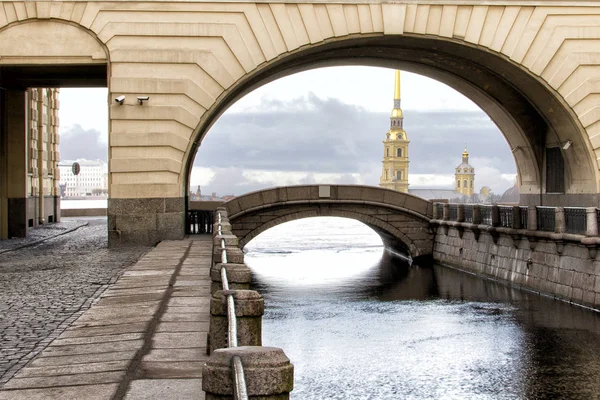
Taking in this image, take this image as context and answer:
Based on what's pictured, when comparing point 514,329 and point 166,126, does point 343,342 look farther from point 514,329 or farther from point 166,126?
point 166,126

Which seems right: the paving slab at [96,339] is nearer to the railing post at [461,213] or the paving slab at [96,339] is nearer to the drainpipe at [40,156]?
the railing post at [461,213]

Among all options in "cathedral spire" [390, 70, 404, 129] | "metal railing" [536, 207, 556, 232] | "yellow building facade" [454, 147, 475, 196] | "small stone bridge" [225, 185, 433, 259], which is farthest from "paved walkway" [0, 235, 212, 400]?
"yellow building facade" [454, 147, 475, 196]

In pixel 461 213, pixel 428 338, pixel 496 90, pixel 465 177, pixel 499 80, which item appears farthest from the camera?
pixel 465 177

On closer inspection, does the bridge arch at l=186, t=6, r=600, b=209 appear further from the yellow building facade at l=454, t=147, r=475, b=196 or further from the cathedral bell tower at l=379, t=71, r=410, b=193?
the yellow building facade at l=454, t=147, r=475, b=196

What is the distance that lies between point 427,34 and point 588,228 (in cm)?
567

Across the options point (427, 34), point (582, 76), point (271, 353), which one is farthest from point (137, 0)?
point (271, 353)

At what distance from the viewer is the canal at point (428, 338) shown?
12.0m

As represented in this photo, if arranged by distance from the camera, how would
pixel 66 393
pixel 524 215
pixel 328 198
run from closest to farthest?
pixel 66 393, pixel 524 215, pixel 328 198

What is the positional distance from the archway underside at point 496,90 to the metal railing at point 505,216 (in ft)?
4.89

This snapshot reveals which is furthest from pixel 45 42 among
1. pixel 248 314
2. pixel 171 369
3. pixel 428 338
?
pixel 248 314

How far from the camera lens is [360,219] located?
29.2 m

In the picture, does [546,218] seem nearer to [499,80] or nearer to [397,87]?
[499,80]

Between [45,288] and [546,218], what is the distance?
43.0 ft

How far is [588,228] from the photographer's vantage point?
58.2 feet
